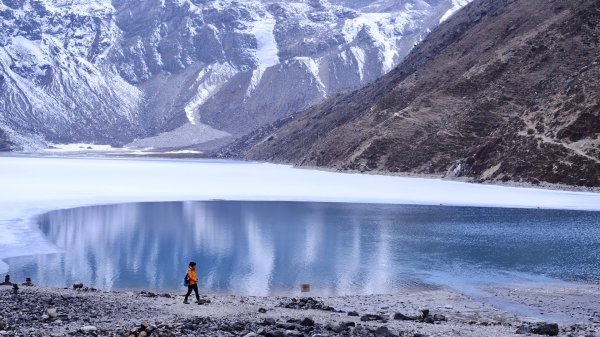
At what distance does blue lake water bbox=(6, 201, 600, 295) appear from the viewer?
3425 cm

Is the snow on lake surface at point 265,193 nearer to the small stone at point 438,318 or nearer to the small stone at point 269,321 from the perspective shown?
the small stone at point 269,321

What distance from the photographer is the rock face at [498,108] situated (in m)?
91.7

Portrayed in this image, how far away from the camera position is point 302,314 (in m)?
25.3

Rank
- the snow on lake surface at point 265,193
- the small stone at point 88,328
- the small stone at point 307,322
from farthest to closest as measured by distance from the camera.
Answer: the snow on lake surface at point 265,193 < the small stone at point 307,322 < the small stone at point 88,328

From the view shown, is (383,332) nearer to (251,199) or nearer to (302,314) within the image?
(302,314)

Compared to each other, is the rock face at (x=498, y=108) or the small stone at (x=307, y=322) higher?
the rock face at (x=498, y=108)

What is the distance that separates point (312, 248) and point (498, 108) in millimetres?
75842

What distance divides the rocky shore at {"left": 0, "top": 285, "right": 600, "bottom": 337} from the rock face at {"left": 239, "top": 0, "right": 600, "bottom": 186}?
196 ft

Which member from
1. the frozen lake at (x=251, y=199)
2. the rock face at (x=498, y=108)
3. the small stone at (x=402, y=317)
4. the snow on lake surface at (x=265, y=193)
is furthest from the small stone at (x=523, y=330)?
the rock face at (x=498, y=108)

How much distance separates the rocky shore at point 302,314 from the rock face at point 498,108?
2357 inches

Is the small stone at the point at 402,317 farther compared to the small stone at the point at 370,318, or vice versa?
the small stone at the point at 402,317

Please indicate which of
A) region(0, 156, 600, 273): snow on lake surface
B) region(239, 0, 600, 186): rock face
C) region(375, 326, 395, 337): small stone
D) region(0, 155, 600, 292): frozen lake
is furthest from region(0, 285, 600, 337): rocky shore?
region(239, 0, 600, 186): rock face

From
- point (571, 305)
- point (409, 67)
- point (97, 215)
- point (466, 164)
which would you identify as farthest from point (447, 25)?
point (571, 305)

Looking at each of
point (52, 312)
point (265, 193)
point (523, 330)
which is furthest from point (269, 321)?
point (265, 193)
